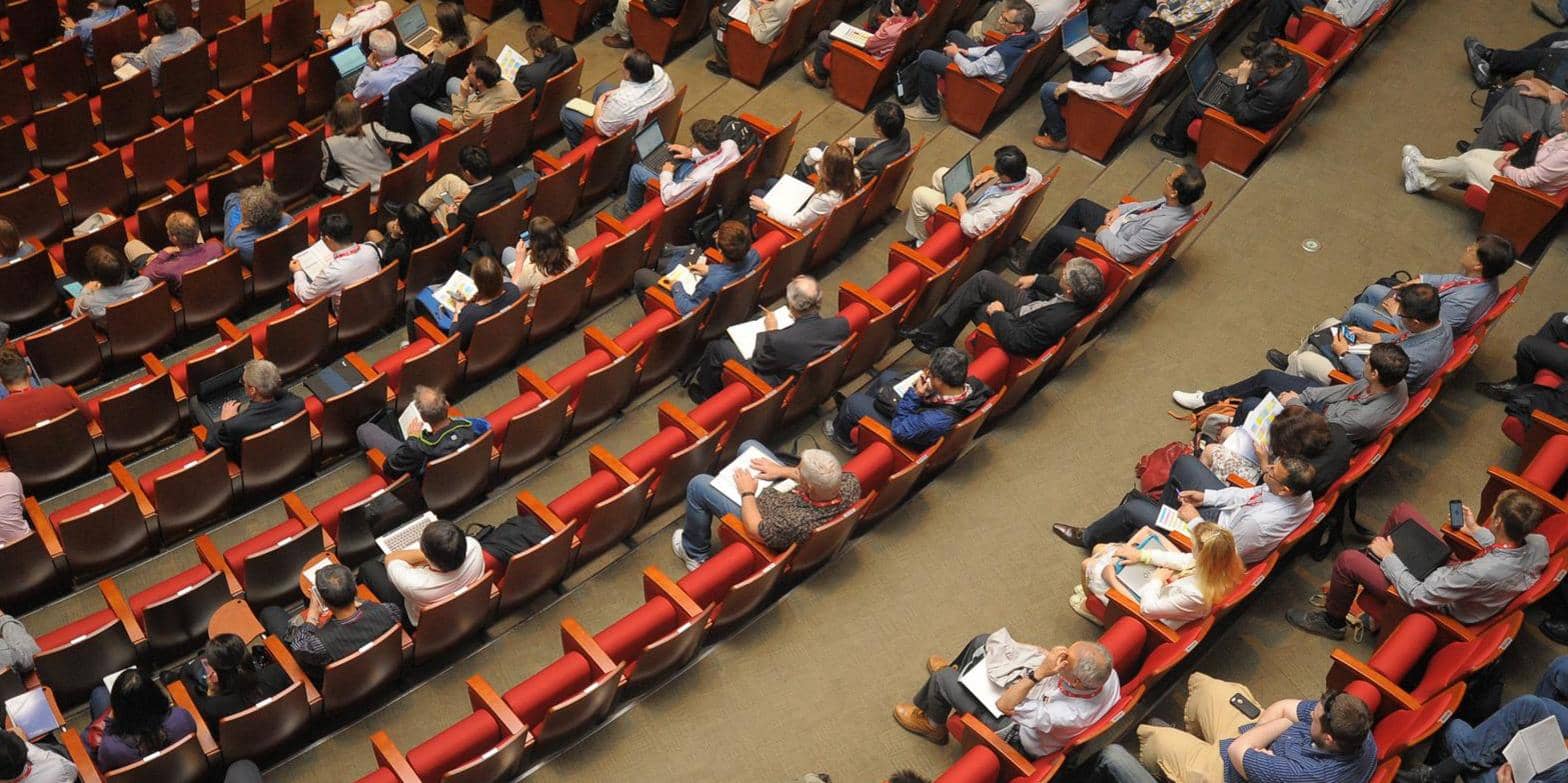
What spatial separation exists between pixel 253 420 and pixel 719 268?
1.57m

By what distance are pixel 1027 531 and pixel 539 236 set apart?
187cm

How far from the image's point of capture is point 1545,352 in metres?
4.45

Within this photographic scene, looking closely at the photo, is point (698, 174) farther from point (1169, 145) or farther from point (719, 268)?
point (1169, 145)

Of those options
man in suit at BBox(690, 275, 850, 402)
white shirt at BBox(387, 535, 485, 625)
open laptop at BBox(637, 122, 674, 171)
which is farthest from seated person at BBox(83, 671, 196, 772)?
open laptop at BBox(637, 122, 674, 171)

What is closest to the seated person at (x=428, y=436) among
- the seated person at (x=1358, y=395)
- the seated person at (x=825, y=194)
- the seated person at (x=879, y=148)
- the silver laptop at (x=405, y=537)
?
the silver laptop at (x=405, y=537)

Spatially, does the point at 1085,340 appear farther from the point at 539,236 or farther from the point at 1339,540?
the point at 539,236

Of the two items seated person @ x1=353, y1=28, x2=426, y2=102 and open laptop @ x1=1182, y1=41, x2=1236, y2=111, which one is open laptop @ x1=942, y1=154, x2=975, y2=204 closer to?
open laptop @ x1=1182, y1=41, x2=1236, y2=111

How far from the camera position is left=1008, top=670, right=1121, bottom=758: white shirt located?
3.30 metres

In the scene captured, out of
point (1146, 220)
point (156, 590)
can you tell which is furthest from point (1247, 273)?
point (156, 590)

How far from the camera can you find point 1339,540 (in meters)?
4.18

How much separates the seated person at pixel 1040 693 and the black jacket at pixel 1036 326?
1.10 meters

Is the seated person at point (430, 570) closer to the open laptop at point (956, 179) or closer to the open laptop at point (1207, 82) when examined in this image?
the open laptop at point (956, 179)

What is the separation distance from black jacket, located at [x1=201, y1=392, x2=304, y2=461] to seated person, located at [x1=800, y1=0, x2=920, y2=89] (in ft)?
9.34

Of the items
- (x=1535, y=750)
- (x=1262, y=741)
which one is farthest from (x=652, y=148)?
(x=1535, y=750)
